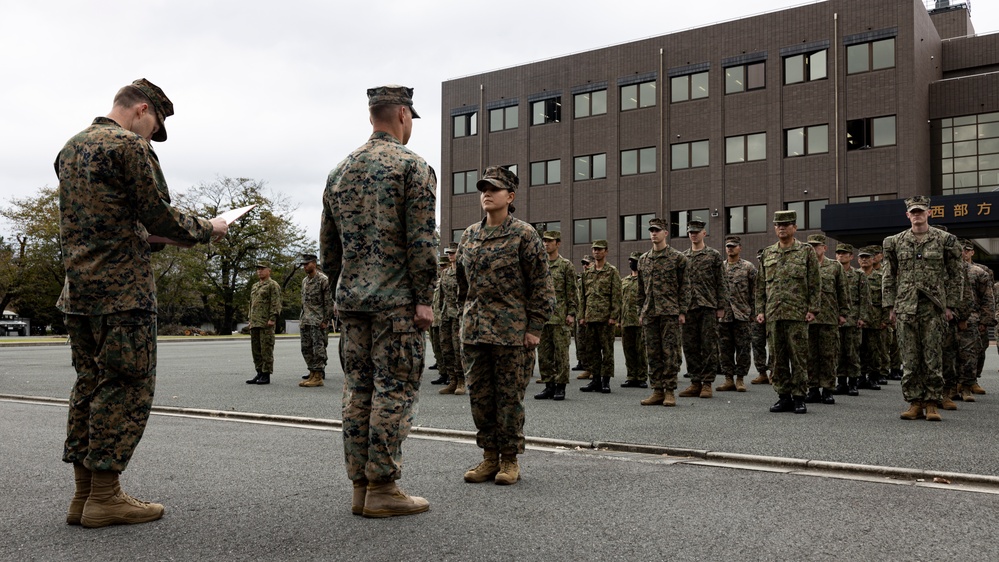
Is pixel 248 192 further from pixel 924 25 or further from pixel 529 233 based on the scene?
pixel 529 233

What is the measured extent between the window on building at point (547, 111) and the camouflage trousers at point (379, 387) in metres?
44.2

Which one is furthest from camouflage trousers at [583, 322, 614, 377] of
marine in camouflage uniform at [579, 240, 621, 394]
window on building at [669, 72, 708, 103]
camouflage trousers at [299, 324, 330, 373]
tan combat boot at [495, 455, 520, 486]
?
window on building at [669, 72, 708, 103]

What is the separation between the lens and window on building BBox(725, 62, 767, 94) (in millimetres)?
40625

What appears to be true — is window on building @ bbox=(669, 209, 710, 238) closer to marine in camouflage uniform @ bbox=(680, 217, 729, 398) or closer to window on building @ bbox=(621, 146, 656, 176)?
window on building @ bbox=(621, 146, 656, 176)

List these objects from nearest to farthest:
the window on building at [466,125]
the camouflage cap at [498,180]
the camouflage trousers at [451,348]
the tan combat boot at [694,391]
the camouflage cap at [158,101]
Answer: the camouflage cap at [158,101] → the camouflage cap at [498,180] → the tan combat boot at [694,391] → the camouflage trousers at [451,348] → the window on building at [466,125]

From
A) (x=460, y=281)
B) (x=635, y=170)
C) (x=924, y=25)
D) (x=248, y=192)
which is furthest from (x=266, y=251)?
(x=460, y=281)

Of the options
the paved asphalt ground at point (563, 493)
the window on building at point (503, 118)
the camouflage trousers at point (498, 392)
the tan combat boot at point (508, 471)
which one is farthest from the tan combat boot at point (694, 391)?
the window on building at point (503, 118)

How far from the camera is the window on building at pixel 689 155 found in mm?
42500

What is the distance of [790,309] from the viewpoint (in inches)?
377

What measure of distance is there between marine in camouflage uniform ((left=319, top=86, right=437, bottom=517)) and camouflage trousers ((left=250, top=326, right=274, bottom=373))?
9.97 metres

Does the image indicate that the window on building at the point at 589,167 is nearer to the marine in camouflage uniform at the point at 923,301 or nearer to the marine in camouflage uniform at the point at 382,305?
the marine in camouflage uniform at the point at 923,301

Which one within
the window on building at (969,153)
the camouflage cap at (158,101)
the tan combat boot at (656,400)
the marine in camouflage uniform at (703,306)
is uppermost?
the window on building at (969,153)

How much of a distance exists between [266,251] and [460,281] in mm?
56255

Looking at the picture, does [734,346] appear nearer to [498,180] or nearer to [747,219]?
[498,180]
